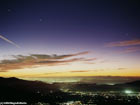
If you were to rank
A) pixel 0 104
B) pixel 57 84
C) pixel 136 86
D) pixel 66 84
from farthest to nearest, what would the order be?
1. pixel 66 84
2. pixel 57 84
3. pixel 136 86
4. pixel 0 104

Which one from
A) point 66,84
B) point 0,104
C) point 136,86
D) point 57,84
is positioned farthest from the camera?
point 66,84

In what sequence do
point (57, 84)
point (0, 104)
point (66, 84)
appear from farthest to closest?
point (66, 84)
point (57, 84)
point (0, 104)

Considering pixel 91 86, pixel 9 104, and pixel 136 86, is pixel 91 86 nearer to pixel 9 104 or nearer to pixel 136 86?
pixel 136 86

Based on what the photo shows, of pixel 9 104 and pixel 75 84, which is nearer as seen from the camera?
pixel 9 104

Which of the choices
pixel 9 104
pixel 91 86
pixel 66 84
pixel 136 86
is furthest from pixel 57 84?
pixel 9 104

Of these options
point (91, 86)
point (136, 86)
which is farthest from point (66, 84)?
point (136, 86)

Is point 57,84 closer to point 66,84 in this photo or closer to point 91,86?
point 66,84

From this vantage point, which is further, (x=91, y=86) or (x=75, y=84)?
(x=75, y=84)

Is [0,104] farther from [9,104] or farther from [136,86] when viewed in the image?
[136,86]

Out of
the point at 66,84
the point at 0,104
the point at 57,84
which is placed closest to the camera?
the point at 0,104
